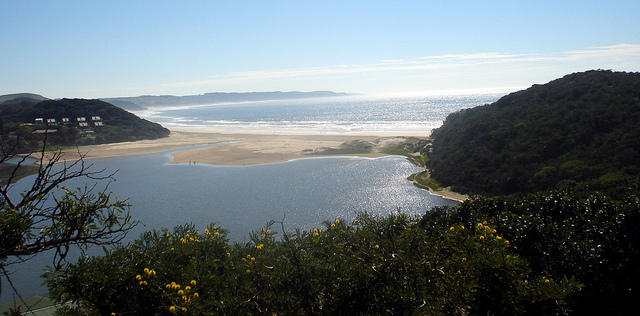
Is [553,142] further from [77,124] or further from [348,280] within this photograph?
[77,124]

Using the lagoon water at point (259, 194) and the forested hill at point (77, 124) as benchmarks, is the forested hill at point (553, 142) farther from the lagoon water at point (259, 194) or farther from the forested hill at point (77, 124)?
the forested hill at point (77, 124)

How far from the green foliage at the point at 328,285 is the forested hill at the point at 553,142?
1729 centimetres

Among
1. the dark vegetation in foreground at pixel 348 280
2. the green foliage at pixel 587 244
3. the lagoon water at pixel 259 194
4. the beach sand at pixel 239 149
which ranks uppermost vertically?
the dark vegetation in foreground at pixel 348 280

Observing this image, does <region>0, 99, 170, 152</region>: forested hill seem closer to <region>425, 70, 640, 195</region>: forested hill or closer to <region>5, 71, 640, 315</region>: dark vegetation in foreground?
<region>425, 70, 640, 195</region>: forested hill

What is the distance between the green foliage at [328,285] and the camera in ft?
17.9

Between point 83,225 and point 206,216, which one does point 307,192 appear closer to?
point 206,216

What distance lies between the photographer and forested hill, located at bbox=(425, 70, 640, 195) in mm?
22658

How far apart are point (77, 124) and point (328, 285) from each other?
8365 centimetres

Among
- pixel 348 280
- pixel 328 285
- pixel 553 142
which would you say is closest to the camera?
pixel 348 280

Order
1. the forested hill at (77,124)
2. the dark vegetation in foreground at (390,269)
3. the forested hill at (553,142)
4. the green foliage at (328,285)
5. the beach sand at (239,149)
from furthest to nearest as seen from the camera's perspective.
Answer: the forested hill at (77,124) < the beach sand at (239,149) < the forested hill at (553,142) < the dark vegetation in foreground at (390,269) < the green foliage at (328,285)

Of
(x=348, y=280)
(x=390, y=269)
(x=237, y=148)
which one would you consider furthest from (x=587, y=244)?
(x=237, y=148)

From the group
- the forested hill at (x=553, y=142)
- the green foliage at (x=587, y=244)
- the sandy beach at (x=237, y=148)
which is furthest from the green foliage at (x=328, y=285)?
the sandy beach at (x=237, y=148)

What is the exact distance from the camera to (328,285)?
6.36 metres

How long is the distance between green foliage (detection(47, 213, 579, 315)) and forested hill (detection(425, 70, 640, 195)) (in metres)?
17.3
